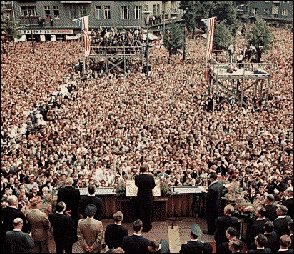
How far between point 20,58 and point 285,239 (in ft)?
123

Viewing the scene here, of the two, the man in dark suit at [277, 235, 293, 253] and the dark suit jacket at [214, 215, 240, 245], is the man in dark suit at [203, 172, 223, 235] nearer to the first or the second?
the dark suit jacket at [214, 215, 240, 245]

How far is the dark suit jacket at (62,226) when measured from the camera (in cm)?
748

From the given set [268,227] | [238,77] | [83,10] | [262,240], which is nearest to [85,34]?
[238,77]

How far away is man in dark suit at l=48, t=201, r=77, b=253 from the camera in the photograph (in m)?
7.46

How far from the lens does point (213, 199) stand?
908 centimetres

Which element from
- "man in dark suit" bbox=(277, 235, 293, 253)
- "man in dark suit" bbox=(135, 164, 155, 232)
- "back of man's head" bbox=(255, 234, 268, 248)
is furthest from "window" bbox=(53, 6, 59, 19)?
"man in dark suit" bbox=(277, 235, 293, 253)

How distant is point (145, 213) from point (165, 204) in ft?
2.76

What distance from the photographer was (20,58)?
39531 mm

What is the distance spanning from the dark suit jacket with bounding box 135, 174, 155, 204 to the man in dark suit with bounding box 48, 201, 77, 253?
1.79 m

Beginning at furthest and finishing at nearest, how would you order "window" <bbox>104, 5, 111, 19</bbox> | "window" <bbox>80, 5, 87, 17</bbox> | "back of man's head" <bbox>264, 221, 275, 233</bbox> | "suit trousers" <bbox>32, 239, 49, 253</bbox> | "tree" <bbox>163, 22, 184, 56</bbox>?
"window" <bbox>80, 5, 87, 17</bbox>, "window" <bbox>104, 5, 111, 19</bbox>, "tree" <bbox>163, 22, 184, 56</bbox>, "suit trousers" <bbox>32, 239, 49, 253</bbox>, "back of man's head" <bbox>264, 221, 275, 233</bbox>

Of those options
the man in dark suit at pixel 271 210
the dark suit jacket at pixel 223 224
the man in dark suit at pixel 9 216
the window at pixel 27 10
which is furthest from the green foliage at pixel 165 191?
the window at pixel 27 10

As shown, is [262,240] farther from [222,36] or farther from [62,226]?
[222,36]

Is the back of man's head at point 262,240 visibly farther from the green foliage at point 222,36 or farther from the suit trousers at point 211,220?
the green foliage at point 222,36

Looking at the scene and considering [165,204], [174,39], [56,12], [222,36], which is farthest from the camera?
[56,12]
